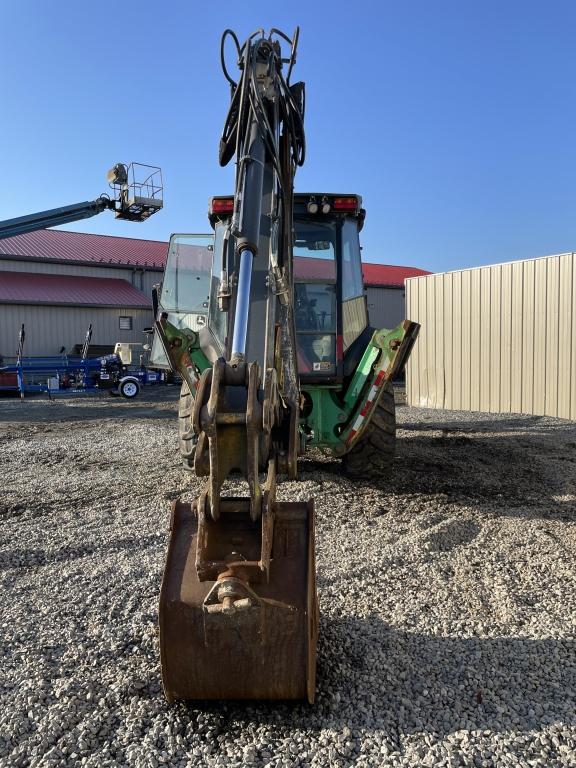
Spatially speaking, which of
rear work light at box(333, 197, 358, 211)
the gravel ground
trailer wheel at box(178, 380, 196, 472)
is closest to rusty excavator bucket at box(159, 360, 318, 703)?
the gravel ground

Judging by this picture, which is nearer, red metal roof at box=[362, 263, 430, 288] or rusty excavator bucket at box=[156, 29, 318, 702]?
rusty excavator bucket at box=[156, 29, 318, 702]

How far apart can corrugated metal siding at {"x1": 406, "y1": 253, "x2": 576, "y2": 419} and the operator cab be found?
601 cm

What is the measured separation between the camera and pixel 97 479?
20.0ft

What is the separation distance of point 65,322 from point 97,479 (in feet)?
54.7

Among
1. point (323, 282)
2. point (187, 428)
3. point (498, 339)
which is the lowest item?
point (187, 428)

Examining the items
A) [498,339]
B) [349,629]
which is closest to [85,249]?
[498,339]

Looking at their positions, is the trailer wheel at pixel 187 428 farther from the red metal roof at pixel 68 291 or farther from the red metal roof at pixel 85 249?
the red metal roof at pixel 85 249

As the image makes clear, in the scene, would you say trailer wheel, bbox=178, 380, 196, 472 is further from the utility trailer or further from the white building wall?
the white building wall

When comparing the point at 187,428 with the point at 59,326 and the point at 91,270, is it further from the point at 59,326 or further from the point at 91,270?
the point at 91,270

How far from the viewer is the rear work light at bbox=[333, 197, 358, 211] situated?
5.55 meters

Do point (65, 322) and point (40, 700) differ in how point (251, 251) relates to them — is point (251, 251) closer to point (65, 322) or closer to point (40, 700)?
point (40, 700)

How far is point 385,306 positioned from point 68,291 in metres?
15.2

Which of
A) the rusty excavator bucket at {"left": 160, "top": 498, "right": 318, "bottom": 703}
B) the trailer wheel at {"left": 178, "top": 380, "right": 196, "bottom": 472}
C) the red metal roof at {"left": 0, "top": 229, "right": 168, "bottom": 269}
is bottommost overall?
the rusty excavator bucket at {"left": 160, "top": 498, "right": 318, "bottom": 703}

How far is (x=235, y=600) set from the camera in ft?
6.63
